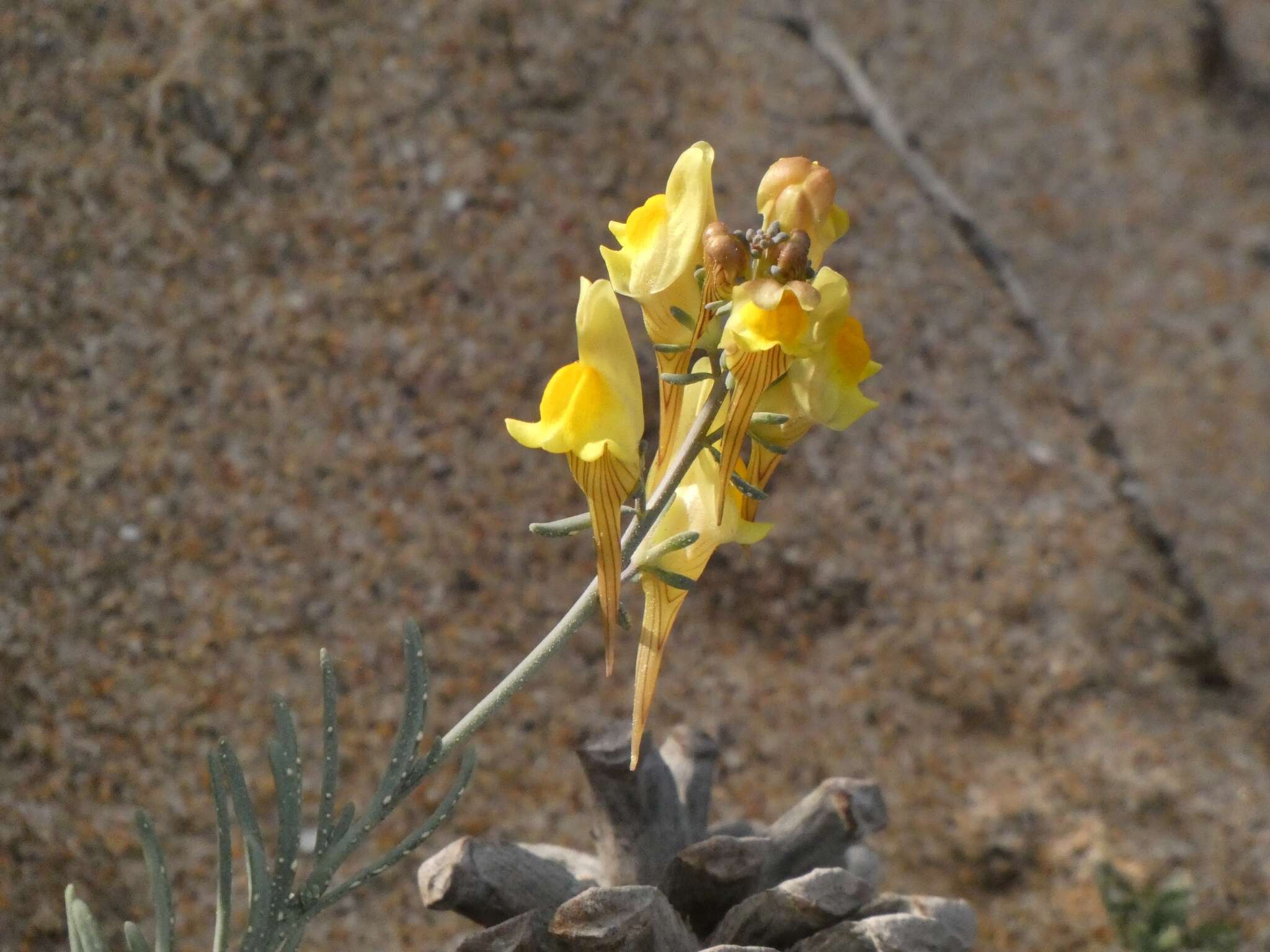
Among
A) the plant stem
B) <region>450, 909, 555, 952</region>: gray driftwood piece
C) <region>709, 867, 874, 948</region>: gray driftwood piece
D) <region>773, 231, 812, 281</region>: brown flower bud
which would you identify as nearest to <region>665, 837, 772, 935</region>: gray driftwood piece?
<region>709, 867, 874, 948</region>: gray driftwood piece

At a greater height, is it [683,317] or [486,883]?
[683,317]

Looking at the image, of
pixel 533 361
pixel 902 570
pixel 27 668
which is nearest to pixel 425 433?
pixel 533 361

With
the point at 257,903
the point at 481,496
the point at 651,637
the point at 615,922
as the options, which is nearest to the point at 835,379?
the point at 651,637

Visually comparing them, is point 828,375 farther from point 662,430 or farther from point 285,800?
point 285,800

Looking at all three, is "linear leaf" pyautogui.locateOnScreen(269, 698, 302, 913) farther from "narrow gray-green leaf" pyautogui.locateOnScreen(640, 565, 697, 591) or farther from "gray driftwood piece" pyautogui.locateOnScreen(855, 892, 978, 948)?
"gray driftwood piece" pyautogui.locateOnScreen(855, 892, 978, 948)

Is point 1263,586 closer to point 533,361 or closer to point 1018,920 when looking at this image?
point 1018,920

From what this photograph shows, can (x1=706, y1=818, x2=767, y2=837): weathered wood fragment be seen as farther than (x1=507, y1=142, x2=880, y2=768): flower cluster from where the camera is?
Yes

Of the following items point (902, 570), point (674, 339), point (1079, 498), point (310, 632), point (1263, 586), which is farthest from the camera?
point (1263, 586)
